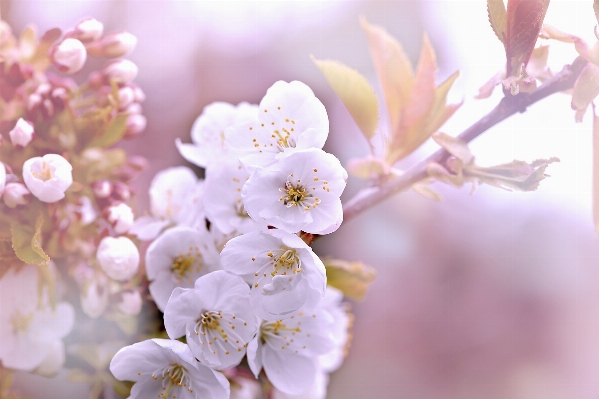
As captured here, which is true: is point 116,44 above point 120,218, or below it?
above

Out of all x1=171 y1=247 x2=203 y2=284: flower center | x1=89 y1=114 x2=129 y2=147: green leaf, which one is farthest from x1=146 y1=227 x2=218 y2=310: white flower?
x1=89 y1=114 x2=129 y2=147: green leaf

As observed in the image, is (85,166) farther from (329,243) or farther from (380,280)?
(380,280)

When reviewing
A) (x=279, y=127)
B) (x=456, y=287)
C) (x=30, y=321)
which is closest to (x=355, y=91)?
(x=279, y=127)

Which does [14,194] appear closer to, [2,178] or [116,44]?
[2,178]

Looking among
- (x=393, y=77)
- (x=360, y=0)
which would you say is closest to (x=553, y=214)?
(x=360, y=0)

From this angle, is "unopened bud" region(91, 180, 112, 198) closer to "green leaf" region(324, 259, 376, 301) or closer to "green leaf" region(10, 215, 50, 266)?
"green leaf" region(10, 215, 50, 266)

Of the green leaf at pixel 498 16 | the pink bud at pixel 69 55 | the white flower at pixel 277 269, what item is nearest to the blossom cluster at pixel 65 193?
the pink bud at pixel 69 55
